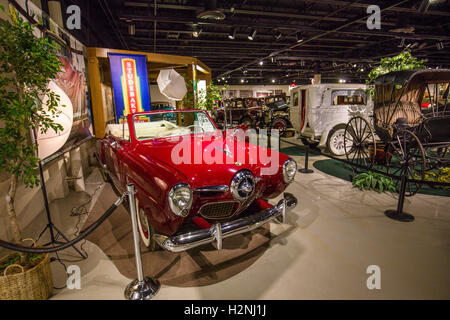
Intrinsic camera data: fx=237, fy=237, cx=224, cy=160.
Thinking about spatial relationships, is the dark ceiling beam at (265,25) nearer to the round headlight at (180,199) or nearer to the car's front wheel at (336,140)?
the car's front wheel at (336,140)

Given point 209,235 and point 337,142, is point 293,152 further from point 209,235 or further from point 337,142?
point 209,235

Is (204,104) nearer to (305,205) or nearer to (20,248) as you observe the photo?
(305,205)

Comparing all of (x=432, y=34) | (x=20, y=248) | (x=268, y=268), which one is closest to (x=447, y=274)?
(x=268, y=268)

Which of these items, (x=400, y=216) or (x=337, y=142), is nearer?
(x=400, y=216)

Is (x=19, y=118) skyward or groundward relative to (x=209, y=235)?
skyward

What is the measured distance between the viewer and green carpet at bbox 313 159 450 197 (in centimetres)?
419

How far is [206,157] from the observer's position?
261 centimetres

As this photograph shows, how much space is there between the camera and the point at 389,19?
27.1 ft

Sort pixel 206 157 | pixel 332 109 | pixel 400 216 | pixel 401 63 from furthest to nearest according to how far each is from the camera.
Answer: pixel 332 109, pixel 401 63, pixel 400 216, pixel 206 157

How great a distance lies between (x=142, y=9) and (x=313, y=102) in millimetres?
5895

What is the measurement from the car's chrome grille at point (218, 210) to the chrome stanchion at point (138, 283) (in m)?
0.62

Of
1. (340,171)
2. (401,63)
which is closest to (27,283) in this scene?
(340,171)

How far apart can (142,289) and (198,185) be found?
1034 mm

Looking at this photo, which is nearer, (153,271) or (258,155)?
(153,271)
